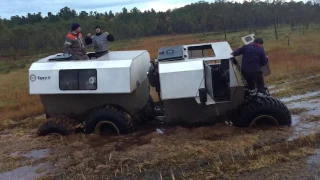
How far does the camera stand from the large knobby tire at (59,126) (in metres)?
8.76

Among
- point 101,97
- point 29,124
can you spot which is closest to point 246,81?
point 101,97

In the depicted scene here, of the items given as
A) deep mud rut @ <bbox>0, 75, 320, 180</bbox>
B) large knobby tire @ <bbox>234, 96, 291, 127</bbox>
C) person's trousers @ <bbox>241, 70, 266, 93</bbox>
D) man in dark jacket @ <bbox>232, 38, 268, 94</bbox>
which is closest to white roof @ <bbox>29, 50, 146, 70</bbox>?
deep mud rut @ <bbox>0, 75, 320, 180</bbox>

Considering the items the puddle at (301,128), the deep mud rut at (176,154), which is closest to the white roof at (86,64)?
the deep mud rut at (176,154)

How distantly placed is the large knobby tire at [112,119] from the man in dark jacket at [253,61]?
2.66 metres

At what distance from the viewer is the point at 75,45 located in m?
9.11

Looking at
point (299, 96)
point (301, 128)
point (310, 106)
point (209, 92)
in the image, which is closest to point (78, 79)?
point (209, 92)

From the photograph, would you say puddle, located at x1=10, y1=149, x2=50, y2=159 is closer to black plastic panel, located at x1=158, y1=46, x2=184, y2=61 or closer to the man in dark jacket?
black plastic panel, located at x1=158, y1=46, x2=184, y2=61

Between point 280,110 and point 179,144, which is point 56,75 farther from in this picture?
point 280,110

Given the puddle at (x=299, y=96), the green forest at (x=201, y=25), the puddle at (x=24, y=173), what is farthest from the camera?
the green forest at (x=201, y=25)

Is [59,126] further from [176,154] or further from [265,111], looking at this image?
[265,111]

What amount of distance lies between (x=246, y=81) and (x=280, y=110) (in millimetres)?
965

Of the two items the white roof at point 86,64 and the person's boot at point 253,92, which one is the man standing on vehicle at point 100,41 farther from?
the person's boot at point 253,92

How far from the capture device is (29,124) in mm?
11602

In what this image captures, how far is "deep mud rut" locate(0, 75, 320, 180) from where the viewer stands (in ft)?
20.0
